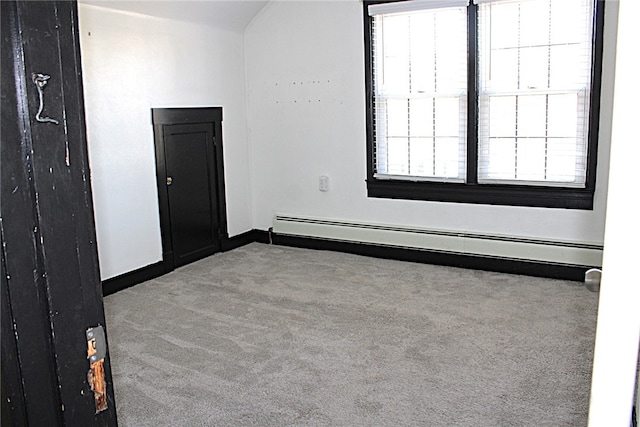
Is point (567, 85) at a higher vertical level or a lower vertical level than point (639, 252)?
higher

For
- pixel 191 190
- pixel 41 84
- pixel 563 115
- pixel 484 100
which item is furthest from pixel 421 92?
pixel 41 84

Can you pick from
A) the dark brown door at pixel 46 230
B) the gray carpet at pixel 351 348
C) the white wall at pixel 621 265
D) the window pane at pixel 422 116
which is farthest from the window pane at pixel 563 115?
the dark brown door at pixel 46 230

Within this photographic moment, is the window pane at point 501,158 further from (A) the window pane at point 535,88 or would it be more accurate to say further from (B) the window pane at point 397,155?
(B) the window pane at point 397,155

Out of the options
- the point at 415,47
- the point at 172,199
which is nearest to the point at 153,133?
the point at 172,199

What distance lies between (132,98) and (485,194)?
277 centimetres

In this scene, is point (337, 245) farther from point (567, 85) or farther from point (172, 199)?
point (567, 85)

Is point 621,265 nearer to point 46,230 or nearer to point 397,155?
point 46,230

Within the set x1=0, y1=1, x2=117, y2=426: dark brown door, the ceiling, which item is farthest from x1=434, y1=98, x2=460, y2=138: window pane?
x1=0, y1=1, x2=117, y2=426: dark brown door

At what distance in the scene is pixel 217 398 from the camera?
111 inches

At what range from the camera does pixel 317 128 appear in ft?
17.2

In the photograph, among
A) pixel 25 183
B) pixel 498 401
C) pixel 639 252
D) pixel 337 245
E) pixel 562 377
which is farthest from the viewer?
pixel 337 245

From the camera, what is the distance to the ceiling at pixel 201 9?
423 cm

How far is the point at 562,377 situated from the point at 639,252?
242 centimetres

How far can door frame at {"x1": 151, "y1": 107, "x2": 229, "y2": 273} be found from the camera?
461cm
